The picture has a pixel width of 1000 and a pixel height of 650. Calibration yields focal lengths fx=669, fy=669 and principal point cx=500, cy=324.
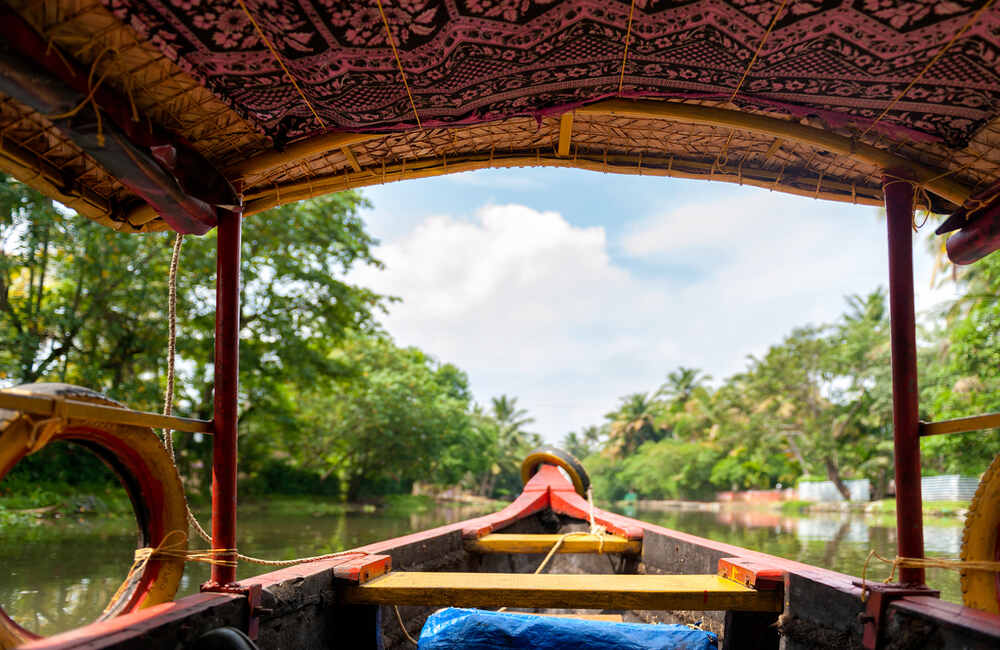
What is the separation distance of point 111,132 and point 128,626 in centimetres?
110

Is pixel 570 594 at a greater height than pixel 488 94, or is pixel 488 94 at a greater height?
pixel 488 94

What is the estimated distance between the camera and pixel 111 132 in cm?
155

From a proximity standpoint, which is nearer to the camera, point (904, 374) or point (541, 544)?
point (904, 374)

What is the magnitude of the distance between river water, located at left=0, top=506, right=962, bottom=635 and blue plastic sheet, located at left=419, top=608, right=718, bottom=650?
4339 millimetres

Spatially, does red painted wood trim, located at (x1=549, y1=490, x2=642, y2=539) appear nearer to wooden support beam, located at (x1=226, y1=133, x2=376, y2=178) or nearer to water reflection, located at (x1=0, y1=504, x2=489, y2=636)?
wooden support beam, located at (x1=226, y1=133, x2=376, y2=178)

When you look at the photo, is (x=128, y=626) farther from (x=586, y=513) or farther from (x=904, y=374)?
(x=586, y=513)

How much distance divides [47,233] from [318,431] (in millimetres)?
9528

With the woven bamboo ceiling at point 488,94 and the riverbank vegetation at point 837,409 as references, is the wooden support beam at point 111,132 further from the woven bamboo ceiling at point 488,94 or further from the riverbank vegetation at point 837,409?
the riverbank vegetation at point 837,409

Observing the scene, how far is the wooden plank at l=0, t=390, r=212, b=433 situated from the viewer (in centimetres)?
129

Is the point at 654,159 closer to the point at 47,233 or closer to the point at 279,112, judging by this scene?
the point at 279,112

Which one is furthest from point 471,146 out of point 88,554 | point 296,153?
point 88,554

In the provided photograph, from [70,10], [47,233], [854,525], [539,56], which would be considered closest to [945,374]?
[854,525]

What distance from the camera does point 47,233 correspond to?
34.8 feet

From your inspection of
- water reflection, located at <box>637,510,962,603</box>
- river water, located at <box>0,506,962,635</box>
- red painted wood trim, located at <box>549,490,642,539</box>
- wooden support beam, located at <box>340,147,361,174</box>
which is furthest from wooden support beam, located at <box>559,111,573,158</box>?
water reflection, located at <box>637,510,962,603</box>
